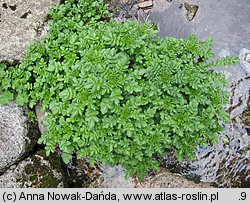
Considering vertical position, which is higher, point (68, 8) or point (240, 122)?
point (68, 8)

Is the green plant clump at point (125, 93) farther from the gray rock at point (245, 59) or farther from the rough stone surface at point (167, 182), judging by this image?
the gray rock at point (245, 59)

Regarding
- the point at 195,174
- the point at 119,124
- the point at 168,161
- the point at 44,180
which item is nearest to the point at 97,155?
the point at 119,124

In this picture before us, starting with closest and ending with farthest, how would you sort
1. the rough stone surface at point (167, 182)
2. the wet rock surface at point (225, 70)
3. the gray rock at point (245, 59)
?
1. the rough stone surface at point (167, 182)
2. the wet rock surface at point (225, 70)
3. the gray rock at point (245, 59)

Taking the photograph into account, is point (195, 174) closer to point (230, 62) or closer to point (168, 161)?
point (168, 161)

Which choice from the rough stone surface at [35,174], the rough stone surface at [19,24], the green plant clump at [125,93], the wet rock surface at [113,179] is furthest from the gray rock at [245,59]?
the rough stone surface at [35,174]

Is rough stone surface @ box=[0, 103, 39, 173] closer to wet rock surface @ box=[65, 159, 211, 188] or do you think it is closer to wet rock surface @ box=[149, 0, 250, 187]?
wet rock surface @ box=[65, 159, 211, 188]

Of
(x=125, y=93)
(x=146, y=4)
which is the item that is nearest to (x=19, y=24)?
(x=146, y=4)

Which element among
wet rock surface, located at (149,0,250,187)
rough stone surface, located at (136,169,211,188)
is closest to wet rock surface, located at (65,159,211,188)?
rough stone surface, located at (136,169,211,188)
